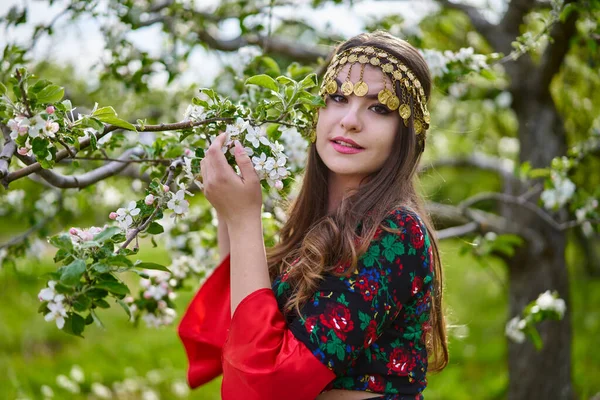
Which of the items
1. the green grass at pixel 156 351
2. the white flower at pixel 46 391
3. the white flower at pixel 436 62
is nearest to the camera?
the white flower at pixel 436 62

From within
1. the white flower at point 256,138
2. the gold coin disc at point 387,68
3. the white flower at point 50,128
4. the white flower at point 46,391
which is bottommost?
the white flower at point 46,391

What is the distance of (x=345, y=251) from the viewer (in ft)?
5.28

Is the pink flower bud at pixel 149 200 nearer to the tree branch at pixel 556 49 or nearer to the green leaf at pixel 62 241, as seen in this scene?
the green leaf at pixel 62 241

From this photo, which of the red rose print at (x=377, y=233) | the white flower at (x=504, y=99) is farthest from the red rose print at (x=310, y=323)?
the white flower at (x=504, y=99)

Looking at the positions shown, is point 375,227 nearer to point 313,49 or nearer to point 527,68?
point 313,49

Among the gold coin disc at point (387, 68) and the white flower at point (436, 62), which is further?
the white flower at point (436, 62)

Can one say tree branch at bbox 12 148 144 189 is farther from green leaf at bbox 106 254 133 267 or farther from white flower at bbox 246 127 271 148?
white flower at bbox 246 127 271 148

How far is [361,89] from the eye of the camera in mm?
1741

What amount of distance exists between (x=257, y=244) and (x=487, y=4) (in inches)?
119

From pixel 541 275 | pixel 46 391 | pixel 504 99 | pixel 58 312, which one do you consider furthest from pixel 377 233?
pixel 46 391

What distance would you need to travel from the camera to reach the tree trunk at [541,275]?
3725 millimetres

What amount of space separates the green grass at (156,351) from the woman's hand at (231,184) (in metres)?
2.66

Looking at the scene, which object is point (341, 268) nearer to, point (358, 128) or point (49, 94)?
point (358, 128)

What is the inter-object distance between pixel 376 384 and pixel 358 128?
0.69 m
